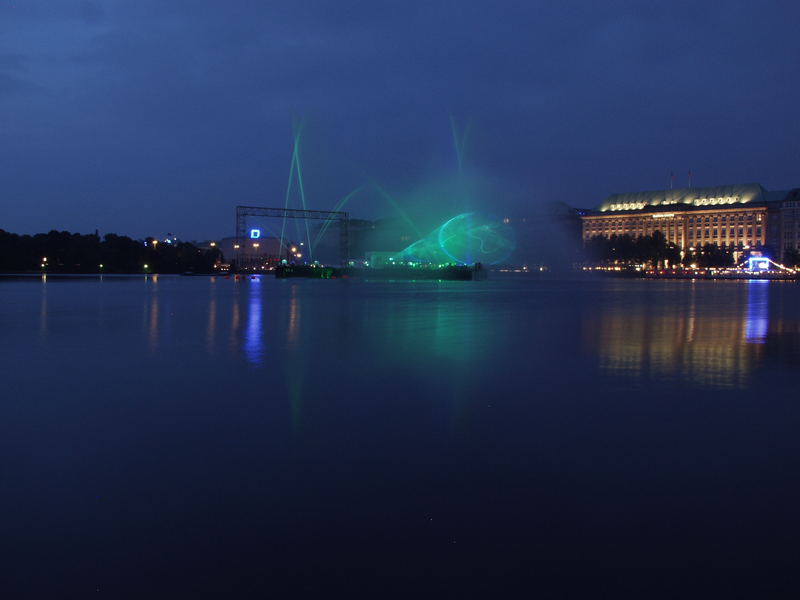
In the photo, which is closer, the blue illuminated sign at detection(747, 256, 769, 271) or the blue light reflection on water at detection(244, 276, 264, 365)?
the blue light reflection on water at detection(244, 276, 264, 365)

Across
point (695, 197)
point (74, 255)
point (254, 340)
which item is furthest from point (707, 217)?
point (254, 340)

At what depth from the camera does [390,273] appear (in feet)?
375

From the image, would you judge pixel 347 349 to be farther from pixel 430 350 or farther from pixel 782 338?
pixel 782 338

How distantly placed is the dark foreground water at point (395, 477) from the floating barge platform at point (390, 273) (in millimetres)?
91566

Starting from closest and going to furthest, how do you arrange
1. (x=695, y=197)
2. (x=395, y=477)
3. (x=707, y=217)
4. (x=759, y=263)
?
(x=395, y=477) → (x=759, y=263) → (x=707, y=217) → (x=695, y=197)

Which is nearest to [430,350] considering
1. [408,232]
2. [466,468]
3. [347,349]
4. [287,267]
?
[347,349]

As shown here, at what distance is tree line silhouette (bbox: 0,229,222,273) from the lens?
438 ft

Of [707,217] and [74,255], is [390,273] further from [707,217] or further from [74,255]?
[707,217]

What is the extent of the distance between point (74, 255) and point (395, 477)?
146635mm

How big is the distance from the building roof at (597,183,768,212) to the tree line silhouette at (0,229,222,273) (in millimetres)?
118563

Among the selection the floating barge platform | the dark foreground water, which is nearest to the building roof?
the floating barge platform

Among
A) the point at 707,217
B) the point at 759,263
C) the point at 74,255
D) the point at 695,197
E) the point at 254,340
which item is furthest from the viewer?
the point at 695,197

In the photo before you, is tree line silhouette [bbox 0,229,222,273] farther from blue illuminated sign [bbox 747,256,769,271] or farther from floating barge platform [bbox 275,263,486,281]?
blue illuminated sign [bbox 747,256,769,271]

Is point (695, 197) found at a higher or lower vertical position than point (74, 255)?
higher
